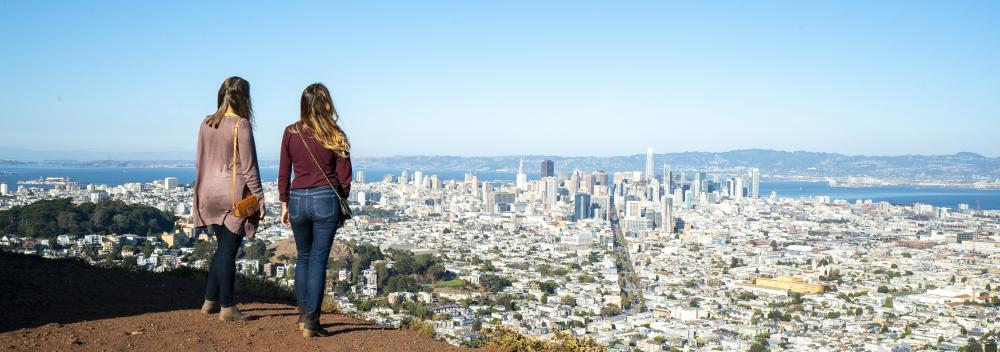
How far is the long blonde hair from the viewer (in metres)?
3.46

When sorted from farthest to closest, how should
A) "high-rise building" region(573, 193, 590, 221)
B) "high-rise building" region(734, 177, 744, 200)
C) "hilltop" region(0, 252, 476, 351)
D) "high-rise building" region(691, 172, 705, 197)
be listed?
"high-rise building" region(734, 177, 744, 200)
"high-rise building" region(691, 172, 705, 197)
"high-rise building" region(573, 193, 590, 221)
"hilltop" region(0, 252, 476, 351)

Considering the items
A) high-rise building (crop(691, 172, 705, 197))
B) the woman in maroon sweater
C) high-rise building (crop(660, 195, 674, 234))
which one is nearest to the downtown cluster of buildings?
high-rise building (crop(660, 195, 674, 234))

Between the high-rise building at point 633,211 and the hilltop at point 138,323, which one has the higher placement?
the hilltop at point 138,323

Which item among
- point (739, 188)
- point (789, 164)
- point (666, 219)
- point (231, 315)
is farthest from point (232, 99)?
point (789, 164)

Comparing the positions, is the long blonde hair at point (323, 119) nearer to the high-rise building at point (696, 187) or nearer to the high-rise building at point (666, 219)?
the high-rise building at point (666, 219)

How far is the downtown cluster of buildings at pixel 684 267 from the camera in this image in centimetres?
1335

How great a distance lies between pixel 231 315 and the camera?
3.93 metres

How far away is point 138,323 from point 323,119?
1.38 metres

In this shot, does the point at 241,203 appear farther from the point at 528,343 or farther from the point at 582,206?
the point at 582,206

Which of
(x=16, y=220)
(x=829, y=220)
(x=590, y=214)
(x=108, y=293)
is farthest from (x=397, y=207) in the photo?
(x=108, y=293)

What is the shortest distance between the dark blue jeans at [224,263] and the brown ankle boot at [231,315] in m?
0.03

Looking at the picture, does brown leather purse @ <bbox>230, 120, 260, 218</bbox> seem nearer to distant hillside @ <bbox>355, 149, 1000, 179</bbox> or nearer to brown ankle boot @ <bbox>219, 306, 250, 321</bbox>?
brown ankle boot @ <bbox>219, 306, 250, 321</bbox>

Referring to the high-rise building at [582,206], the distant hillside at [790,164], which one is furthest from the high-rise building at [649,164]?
the high-rise building at [582,206]

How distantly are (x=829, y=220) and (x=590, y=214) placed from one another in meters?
12.6
